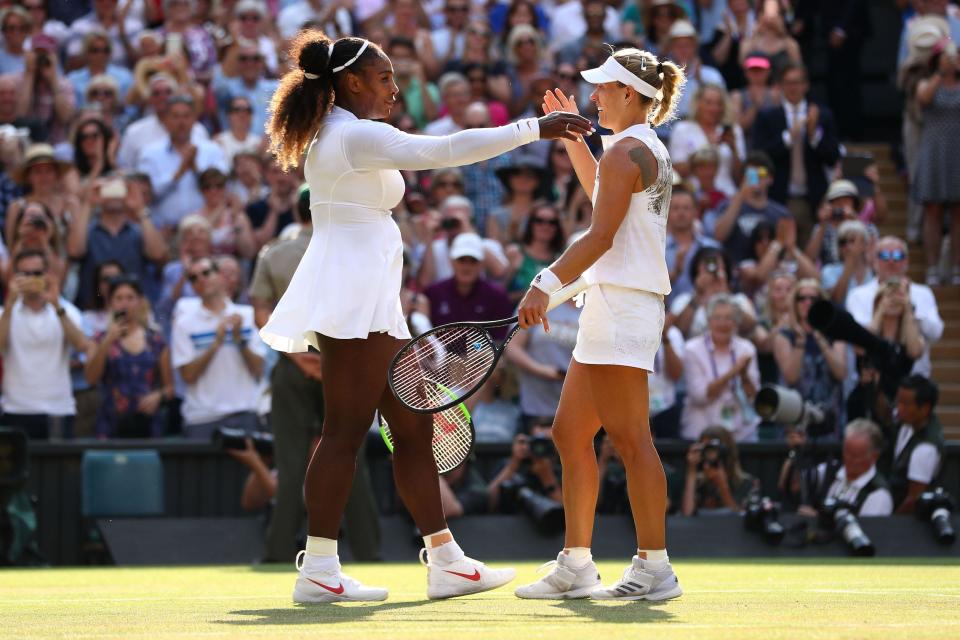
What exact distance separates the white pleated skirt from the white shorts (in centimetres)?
73

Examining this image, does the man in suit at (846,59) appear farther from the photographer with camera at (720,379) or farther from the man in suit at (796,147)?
the photographer with camera at (720,379)

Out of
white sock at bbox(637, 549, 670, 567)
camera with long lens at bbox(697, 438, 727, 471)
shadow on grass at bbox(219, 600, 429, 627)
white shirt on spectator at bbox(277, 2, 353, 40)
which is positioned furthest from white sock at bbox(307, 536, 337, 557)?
white shirt on spectator at bbox(277, 2, 353, 40)

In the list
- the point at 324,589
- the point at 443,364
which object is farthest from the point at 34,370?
the point at 443,364

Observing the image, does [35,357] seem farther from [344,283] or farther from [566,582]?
[566,582]

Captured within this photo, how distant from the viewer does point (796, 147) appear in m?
14.2

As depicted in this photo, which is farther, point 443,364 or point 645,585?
point 443,364

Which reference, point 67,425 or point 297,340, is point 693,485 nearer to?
point 67,425

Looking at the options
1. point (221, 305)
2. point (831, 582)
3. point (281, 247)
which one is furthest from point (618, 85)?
point (221, 305)

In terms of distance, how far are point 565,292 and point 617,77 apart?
80 cm

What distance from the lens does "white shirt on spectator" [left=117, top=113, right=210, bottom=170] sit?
13648 mm

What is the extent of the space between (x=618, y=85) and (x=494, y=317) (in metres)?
5.46

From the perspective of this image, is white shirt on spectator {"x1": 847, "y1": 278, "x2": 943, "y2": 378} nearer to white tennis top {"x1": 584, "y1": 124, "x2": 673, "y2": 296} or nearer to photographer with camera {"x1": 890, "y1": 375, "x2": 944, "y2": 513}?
photographer with camera {"x1": 890, "y1": 375, "x2": 944, "y2": 513}

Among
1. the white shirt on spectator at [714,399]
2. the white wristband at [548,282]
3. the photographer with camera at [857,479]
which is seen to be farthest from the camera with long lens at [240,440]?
the white wristband at [548,282]

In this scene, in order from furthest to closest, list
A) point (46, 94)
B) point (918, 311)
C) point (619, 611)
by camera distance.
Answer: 1. point (46, 94)
2. point (918, 311)
3. point (619, 611)
